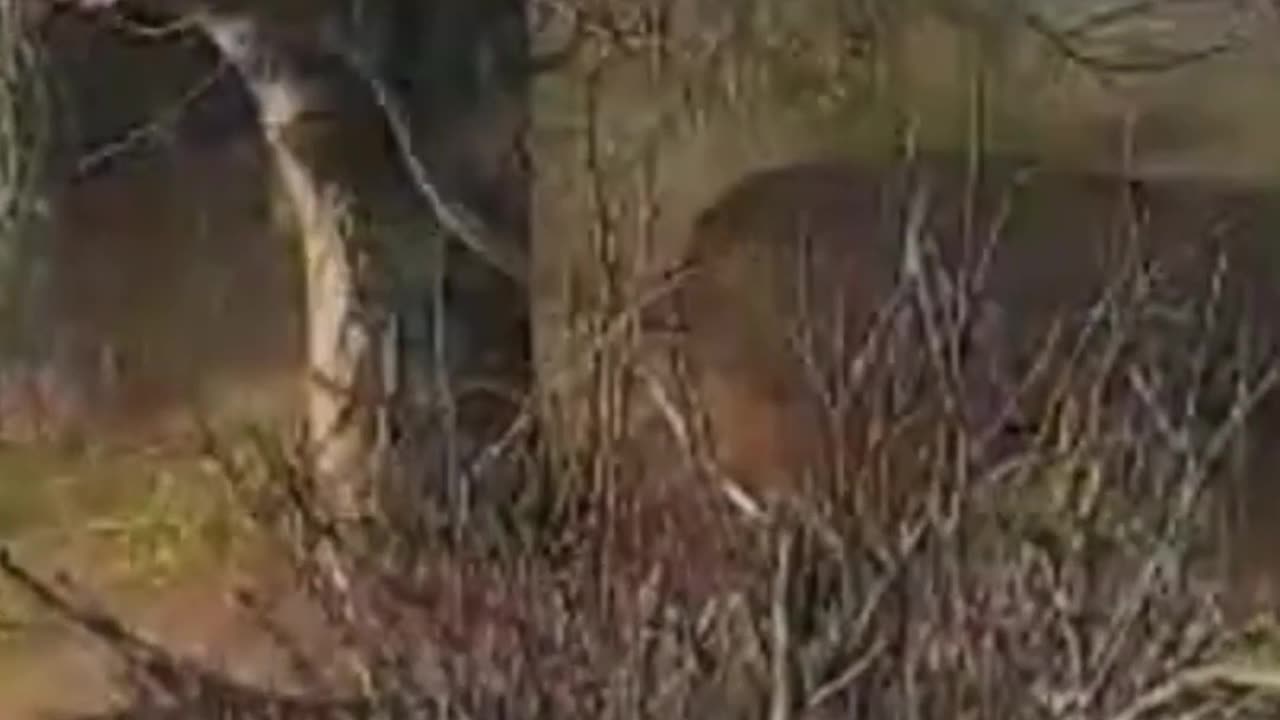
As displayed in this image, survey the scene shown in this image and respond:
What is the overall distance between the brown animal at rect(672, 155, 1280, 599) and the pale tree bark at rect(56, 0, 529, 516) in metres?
0.30

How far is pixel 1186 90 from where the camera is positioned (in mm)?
5777

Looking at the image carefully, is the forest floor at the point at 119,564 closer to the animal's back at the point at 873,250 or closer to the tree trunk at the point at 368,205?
the tree trunk at the point at 368,205

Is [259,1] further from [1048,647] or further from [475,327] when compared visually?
[1048,647]

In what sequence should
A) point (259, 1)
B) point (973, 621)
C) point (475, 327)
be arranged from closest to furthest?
point (973, 621) < point (259, 1) < point (475, 327)

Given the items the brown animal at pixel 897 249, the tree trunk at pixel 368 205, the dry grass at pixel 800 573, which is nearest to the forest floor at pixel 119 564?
the tree trunk at pixel 368 205

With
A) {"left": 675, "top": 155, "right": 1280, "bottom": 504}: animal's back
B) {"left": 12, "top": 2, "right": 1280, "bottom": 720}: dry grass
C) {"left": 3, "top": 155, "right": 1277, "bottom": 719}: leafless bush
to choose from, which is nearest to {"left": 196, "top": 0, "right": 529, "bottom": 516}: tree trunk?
{"left": 675, "top": 155, "right": 1280, "bottom": 504}: animal's back

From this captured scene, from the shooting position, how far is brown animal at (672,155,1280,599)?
4.92 meters

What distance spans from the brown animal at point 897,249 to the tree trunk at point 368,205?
31 cm

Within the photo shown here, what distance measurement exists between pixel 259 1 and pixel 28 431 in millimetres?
1754

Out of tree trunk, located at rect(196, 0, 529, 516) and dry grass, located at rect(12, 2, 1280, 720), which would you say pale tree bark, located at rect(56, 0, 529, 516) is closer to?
tree trunk, located at rect(196, 0, 529, 516)

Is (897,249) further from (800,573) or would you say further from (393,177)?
(800,573)

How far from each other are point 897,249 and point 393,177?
2.45 feet

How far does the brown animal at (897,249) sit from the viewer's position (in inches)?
194

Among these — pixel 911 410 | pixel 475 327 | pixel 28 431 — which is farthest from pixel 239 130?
pixel 911 410
